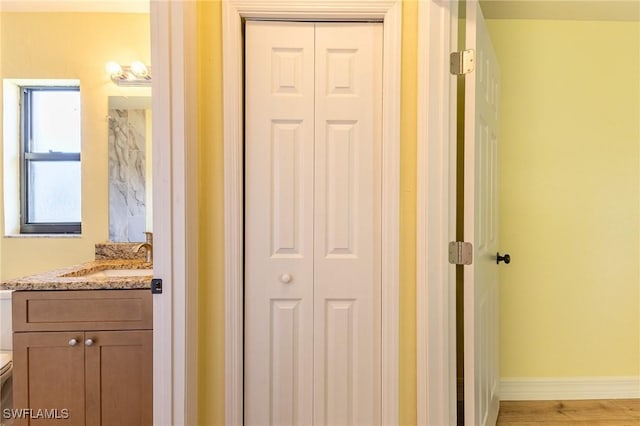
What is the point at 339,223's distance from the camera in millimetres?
1326

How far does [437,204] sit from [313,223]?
1.73 feet

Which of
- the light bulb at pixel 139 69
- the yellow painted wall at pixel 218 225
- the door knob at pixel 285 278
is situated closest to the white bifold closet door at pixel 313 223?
the door knob at pixel 285 278

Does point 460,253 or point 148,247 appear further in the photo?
point 148,247

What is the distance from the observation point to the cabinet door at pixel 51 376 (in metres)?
1.31

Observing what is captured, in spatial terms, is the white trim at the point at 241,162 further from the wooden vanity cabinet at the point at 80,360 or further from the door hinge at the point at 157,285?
the wooden vanity cabinet at the point at 80,360

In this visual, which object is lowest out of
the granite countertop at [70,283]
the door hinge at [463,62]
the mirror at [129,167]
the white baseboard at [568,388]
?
the white baseboard at [568,388]

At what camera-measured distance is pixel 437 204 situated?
3.81ft

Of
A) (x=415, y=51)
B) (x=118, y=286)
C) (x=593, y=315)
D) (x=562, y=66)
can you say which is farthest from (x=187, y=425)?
(x=562, y=66)

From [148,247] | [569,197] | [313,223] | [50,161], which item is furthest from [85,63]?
[569,197]

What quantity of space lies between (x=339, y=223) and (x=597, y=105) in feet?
6.10

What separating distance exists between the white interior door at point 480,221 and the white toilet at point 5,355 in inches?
87.5

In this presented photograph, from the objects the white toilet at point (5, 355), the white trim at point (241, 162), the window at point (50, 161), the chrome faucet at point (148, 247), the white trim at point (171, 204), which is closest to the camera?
the white trim at point (171, 204)

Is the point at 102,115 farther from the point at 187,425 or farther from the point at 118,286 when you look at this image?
the point at 187,425

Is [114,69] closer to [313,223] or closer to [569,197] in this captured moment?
[313,223]
